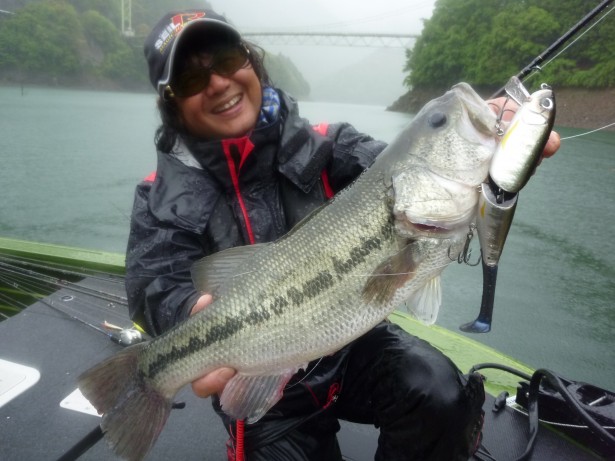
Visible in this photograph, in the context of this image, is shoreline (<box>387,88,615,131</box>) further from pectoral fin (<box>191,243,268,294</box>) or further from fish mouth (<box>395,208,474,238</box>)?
pectoral fin (<box>191,243,268,294</box>)

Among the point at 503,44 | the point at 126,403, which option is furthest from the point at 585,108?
the point at 126,403

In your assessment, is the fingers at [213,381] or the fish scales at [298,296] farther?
the fingers at [213,381]

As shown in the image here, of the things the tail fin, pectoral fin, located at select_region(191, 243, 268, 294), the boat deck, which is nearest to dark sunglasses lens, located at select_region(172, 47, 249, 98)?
pectoral fin, located at select_region(191, 243, 268, 294)

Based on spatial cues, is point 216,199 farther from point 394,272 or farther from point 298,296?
point 394,272

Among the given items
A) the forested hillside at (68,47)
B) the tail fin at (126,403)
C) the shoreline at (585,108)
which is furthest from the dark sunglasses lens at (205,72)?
the forested hillside at (68,47)

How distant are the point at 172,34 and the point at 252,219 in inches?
38.9

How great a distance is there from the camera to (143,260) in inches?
92.0

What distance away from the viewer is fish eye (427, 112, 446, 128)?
6.06 ft

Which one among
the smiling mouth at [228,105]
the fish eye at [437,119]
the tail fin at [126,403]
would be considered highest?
the fish eye at [437,119]

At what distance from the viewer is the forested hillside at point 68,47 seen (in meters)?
55.0

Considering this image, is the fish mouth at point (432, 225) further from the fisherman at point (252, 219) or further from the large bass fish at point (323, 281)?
the fisherman at point (252, 219)

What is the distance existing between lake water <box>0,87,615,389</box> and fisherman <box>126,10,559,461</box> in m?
0.68

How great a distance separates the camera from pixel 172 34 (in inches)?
89.6

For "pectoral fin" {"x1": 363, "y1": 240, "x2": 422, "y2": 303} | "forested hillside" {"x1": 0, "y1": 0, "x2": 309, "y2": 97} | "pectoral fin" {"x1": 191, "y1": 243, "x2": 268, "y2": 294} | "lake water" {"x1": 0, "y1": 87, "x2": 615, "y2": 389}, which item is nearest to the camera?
"pectoral fin" {"x1": 363, "y1": 240, "x2": 422, "y2": 303}
